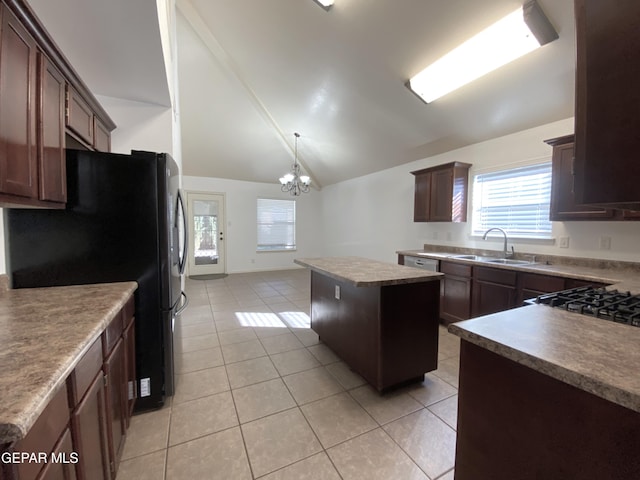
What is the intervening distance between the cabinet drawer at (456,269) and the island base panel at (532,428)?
7.37ft

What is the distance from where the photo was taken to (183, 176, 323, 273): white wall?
21.2ft

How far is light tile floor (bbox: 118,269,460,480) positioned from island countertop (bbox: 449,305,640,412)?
969mm

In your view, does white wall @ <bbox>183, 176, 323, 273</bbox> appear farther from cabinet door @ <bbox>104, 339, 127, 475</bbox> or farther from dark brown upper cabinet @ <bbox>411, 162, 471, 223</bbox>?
cabinet door @ <bbox>104, 339, 127, 475</bbox>

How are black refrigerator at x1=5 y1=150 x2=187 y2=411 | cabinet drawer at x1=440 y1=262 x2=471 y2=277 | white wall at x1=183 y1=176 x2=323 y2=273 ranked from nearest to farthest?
1. black refrigerator at x1=5 y1=150 x2=187 y2=411
2. cabinet drawer at x1=440 y1=262 x2=471 y2=277
3. white wall at x1=183 y1=176 x2=323 y2=273

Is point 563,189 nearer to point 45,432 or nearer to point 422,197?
point 422,197

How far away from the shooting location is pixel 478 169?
3498 mm

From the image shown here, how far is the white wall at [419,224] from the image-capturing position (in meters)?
2.54

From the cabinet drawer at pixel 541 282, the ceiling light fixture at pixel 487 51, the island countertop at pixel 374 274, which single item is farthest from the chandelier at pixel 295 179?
the cabinet drawer at pixel 541 282

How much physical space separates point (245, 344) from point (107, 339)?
176 cm

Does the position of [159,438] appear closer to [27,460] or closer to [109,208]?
[27,460]

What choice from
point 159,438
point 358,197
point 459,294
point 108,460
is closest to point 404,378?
point 459,294

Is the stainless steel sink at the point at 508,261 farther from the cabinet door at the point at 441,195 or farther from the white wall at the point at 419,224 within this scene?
the cabinet door at the point at 441,195

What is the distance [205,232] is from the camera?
639 centimetres

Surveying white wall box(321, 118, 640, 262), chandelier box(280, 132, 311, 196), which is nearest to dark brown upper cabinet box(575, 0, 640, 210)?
white wall box(321, 118, 640, 262)
